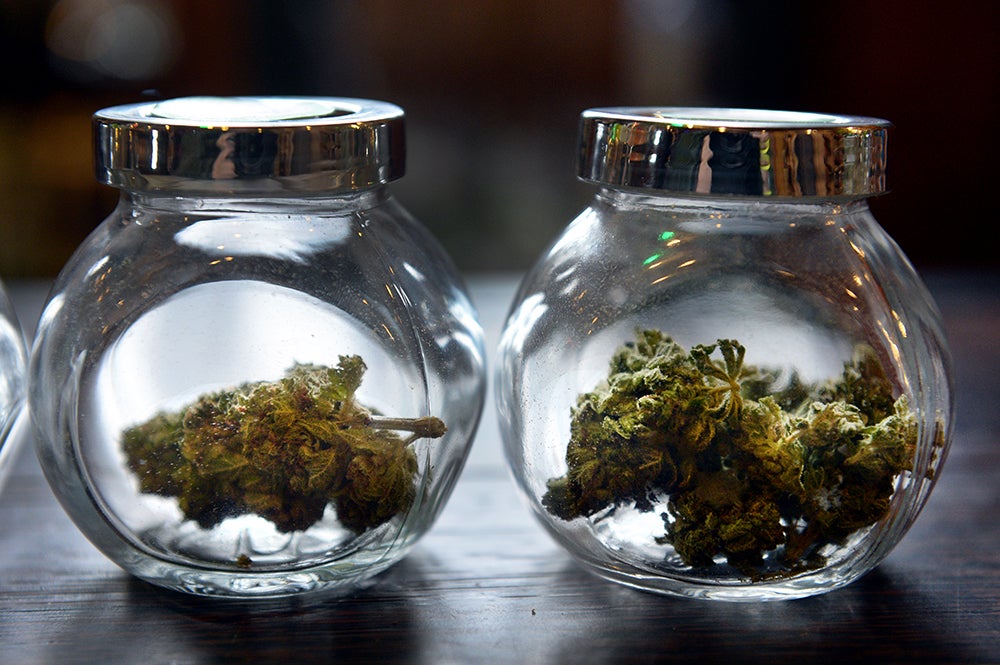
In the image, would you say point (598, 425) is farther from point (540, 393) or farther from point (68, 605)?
point (68, 605)

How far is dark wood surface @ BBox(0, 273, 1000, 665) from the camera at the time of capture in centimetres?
46

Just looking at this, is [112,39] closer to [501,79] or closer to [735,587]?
[501,79]

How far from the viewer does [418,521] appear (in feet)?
1.68

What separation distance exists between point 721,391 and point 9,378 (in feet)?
1.17

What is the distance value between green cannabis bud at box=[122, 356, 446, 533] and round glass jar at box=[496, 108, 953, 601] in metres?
0.08

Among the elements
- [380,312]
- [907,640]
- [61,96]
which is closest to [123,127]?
[380,312]

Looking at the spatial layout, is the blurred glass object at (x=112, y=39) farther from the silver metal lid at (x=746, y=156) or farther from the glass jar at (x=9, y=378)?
the silver metal lid at (x=746, y=156)

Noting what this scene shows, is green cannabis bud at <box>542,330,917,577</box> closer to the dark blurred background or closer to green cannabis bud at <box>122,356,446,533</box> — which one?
green cannabis bud at <box>122,356,446,533</box>

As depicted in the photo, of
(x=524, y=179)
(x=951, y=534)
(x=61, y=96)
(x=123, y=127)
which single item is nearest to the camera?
(x=123, y=127)

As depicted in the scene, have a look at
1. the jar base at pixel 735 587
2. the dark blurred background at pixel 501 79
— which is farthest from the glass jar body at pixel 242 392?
the dark blurred background at pixel 501 79

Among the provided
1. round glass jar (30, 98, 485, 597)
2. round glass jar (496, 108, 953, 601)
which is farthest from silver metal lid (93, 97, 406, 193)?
round glass jar (496, 108, 953, 601)

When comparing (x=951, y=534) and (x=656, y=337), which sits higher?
(x=656, y=337)

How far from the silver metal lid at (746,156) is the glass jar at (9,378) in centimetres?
32

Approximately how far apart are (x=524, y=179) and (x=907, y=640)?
1.39 meters
